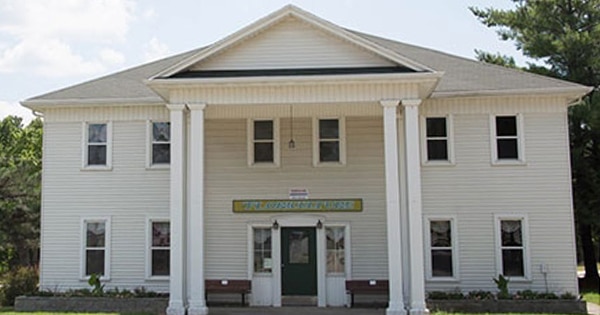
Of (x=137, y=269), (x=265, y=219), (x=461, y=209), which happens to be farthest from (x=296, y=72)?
(x=137, y=269)

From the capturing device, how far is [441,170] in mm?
16844

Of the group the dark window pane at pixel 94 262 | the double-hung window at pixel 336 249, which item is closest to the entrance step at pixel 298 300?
the double-hung window at pixel 336 249

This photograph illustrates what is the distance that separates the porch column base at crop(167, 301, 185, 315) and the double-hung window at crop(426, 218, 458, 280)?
6.66 m

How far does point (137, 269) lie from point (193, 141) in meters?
4.83

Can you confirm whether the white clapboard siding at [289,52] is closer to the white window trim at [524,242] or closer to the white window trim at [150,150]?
the white window trim at [150,150]

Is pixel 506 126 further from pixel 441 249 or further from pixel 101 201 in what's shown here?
pixel 101 201

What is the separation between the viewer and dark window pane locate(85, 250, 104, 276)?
1752 centimetres

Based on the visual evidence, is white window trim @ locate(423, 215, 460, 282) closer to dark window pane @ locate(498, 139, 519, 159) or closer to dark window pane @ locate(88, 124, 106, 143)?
dark window pane @ locate(498, 139, 519, 159)

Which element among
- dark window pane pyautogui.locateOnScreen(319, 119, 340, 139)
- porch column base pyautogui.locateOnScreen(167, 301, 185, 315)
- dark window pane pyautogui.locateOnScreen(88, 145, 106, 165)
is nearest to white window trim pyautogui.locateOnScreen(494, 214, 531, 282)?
dark window pane pyautogui.locateOnScreen(319, 119, 340, 139)

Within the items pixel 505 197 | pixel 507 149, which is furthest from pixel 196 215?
pixel 507 149

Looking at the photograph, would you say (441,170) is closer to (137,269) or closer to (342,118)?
(342,118)

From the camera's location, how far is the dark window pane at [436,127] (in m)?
17.1

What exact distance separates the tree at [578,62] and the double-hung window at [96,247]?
1583 centimetres

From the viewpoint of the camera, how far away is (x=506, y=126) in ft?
55.6
